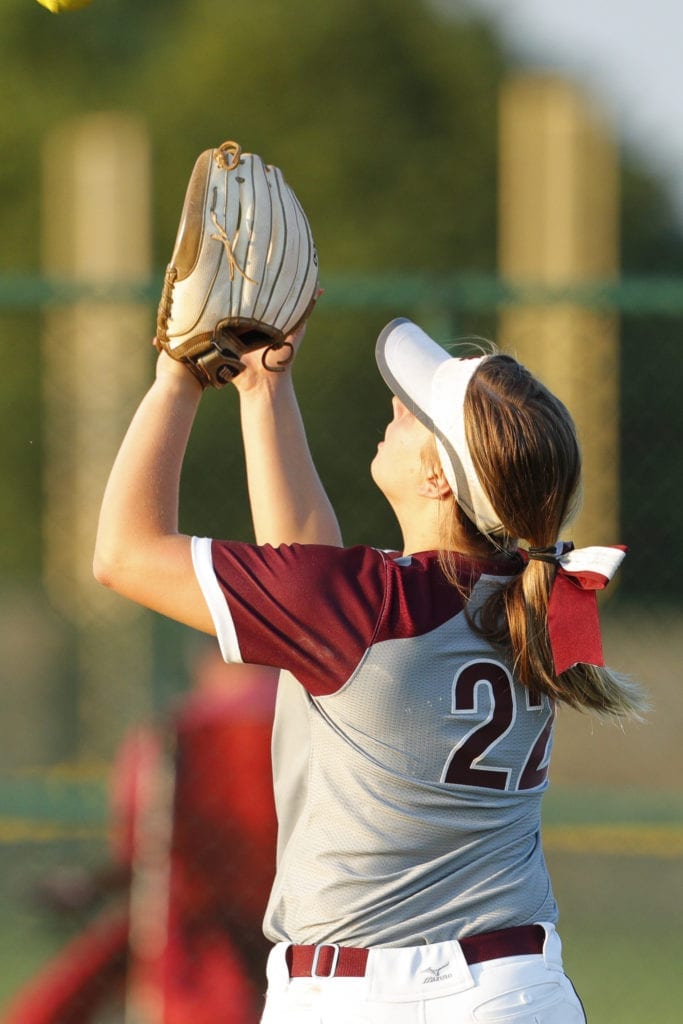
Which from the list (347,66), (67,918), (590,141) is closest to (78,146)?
(347,66)

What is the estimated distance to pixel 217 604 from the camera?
1995 mm

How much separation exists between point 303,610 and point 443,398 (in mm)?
359

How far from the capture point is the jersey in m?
2.00

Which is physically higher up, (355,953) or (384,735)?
(384,735)

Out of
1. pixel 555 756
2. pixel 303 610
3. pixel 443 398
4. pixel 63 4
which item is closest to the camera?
pixel 303 610

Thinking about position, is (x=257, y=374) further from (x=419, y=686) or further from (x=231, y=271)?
(x=419, y=686)

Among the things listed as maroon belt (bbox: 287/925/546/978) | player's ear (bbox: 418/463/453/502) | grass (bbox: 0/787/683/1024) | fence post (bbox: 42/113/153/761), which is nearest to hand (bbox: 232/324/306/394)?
player's ear (bbox: 418/463/453/502)

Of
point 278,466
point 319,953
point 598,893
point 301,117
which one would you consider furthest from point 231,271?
point 301,117

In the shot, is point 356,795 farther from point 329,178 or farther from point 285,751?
point 329,178

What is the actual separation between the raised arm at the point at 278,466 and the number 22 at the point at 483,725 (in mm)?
425

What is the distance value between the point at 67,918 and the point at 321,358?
35.8 ft

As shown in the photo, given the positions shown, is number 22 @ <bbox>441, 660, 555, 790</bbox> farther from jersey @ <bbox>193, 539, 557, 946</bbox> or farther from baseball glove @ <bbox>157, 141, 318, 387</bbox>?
baseball glove @ <bbox>157, 141, 318, 387</bbox>

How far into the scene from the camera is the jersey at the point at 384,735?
200cm

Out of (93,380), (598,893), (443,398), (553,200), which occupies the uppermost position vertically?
(553,200)
